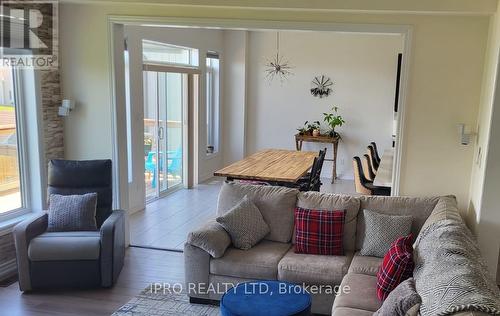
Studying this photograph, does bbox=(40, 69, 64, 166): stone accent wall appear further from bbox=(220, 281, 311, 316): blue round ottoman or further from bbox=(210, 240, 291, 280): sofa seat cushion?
bbox=(220, 281, 311, 316): blue round ottoman

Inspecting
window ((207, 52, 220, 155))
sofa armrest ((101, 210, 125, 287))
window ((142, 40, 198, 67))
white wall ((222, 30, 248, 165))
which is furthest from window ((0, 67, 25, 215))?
white wall ((222, 30, 248, 165))

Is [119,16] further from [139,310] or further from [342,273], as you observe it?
[342,273]

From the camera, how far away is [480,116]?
12.9 feet

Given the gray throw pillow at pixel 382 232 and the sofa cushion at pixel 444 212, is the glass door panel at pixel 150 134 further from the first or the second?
the sofa cushion at pixel 444 212

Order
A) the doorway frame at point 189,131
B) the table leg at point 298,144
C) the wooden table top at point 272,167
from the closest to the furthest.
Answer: the wooden table top at point 272,167, the doorway frame at point 189,131, the table leg at point 298,144

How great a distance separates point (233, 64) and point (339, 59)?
2092 millimetres

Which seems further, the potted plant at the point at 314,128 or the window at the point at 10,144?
the potted plant at the point at 314,128

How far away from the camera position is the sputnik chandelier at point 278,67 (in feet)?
29.5

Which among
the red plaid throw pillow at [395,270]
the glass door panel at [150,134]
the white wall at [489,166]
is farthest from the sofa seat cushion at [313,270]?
the glass door panel at [150,134]

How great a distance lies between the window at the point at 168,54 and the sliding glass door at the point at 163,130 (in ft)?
0.68

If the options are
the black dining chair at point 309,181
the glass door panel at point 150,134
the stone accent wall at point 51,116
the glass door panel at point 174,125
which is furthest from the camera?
the glass door panel at point 174,125

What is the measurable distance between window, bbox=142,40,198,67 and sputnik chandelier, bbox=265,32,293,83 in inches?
71.7

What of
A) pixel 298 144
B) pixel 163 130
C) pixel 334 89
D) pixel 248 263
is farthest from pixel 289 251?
pixel 334 89

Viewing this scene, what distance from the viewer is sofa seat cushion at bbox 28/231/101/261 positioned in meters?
3.73
